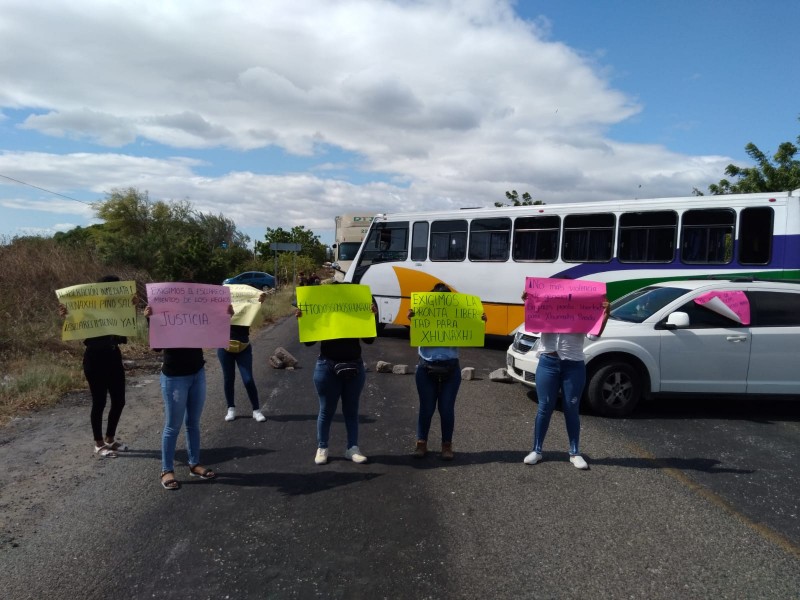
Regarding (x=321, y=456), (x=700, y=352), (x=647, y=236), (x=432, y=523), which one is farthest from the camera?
(x=647, y=236)

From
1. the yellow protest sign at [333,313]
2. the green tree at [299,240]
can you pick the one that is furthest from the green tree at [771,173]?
the green tree at [299,240]

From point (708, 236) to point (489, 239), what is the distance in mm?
4597

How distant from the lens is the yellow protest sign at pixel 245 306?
643 cm

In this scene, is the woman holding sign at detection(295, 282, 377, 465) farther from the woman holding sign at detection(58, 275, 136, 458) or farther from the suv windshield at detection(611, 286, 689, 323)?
the suv windshield at detection(611, 286, 689, 323)

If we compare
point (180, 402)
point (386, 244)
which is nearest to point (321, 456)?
point (180, 402)

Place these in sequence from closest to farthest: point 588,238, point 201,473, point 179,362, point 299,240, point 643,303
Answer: point 179,362 < point 201,473 < point 643,303 < point 588,238 < point 299,240

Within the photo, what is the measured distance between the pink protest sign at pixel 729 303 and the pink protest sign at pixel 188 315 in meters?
5.73

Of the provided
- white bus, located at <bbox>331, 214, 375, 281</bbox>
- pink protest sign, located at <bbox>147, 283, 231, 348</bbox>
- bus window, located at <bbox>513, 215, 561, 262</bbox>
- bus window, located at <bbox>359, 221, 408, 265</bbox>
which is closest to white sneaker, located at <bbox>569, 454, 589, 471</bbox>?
pink protest sign, located at <bbox>147, 283, 231, 348</bbox>

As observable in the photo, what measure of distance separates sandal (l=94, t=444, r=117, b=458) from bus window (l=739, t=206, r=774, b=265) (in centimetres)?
1059

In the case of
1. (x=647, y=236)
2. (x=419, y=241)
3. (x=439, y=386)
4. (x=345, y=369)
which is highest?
(x=647, y=236)

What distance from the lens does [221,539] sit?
13.0ft

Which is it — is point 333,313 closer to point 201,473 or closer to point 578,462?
Result: point 201,473

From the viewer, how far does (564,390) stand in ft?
18.1

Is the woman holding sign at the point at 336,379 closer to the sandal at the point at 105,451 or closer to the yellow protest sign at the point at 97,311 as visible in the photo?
the yellow protest sign at the point at 97,311
